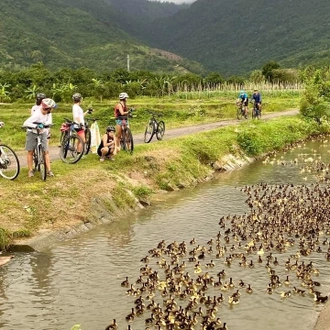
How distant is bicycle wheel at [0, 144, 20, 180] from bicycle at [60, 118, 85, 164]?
2.64m

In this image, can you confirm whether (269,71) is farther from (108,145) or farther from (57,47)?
(108,145)

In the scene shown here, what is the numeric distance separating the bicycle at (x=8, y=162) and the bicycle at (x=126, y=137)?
5.49 meters

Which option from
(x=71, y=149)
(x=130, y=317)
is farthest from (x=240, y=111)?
(x=130, y=317)

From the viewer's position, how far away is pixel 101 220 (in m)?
17.2

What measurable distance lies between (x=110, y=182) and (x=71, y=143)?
2.31 metres

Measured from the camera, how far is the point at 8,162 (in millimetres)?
17312

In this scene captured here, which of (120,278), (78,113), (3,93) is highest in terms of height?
(3,93)

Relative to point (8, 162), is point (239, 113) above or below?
above

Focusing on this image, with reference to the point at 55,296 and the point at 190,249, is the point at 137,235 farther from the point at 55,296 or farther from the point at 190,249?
the point at 55,296

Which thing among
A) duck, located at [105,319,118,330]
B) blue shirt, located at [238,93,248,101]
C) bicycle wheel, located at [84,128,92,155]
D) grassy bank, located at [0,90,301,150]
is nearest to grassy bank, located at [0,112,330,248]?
bicycle wheel, located at [84,128,92,155]

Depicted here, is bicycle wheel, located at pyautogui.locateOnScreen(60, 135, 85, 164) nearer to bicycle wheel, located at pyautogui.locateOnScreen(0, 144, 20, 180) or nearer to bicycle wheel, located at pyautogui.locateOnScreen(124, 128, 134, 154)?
bicycle wheel, located at pyautogui.locateOnScreen(0, 144, 20, 180)

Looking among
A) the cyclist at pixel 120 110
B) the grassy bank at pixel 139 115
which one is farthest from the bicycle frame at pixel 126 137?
the grassy bank at pixel 139 115

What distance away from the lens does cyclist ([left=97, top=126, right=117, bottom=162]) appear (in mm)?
20484

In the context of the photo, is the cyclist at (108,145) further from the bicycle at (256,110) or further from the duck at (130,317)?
the bicycle at (256,110)
